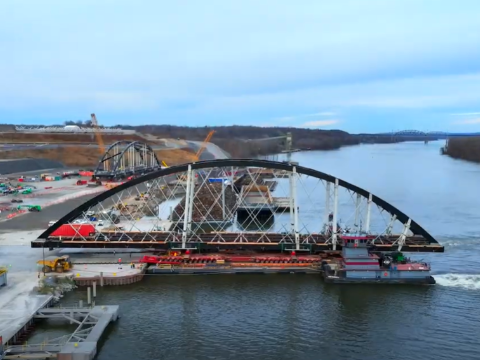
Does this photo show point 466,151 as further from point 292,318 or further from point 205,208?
point 292,318

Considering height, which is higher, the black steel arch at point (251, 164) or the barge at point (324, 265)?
the black steel arch at point (251, 164)

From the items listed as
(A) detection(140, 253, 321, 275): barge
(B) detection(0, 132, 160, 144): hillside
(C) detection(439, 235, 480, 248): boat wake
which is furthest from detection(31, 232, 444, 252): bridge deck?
(B) detection(0, 132, 160, 144): hillside

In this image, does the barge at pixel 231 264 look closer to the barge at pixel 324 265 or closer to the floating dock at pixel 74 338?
the barge at pixel 324 265

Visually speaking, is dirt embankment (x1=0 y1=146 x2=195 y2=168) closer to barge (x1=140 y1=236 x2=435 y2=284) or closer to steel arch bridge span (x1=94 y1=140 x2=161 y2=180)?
steel arch bridge span (x1=94 y1=140 x2=161 y2=180)

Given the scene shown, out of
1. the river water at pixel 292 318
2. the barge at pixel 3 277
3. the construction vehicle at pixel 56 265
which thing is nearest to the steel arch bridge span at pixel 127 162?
the construction vehicle at pixel 56 265

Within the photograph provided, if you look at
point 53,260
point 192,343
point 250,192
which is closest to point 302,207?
point 250,192

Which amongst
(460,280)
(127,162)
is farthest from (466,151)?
(460,280)
